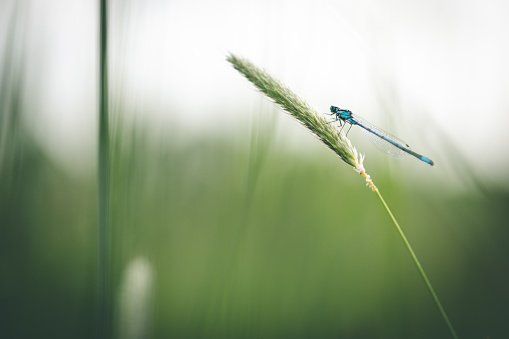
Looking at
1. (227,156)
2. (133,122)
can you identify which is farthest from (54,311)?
(227,156)

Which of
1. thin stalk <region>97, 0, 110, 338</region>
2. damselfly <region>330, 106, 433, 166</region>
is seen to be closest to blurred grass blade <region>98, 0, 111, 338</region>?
thin stalk <region>97, 0, 110, 338</region>

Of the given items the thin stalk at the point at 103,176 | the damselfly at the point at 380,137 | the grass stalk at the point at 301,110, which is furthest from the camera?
the damselfly at the point at 380,137

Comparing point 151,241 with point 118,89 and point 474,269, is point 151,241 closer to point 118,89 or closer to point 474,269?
point 118,89

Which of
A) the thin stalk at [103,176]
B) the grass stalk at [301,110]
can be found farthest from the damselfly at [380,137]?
the thin stalk at [103,176]

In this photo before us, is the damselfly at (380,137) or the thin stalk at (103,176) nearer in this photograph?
the thin stalk at (103,176)

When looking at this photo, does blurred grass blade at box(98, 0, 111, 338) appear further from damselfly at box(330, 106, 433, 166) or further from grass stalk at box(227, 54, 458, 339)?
damselfly at box(330, 106, 433, 166)

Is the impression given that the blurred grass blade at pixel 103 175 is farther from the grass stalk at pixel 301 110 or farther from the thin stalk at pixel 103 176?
the grass stalk at pixel 301 110

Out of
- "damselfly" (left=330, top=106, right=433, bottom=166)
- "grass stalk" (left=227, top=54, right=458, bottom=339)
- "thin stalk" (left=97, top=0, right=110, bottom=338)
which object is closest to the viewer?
"thin stalk" (left=97, top=0, right=110, bottom=338)
